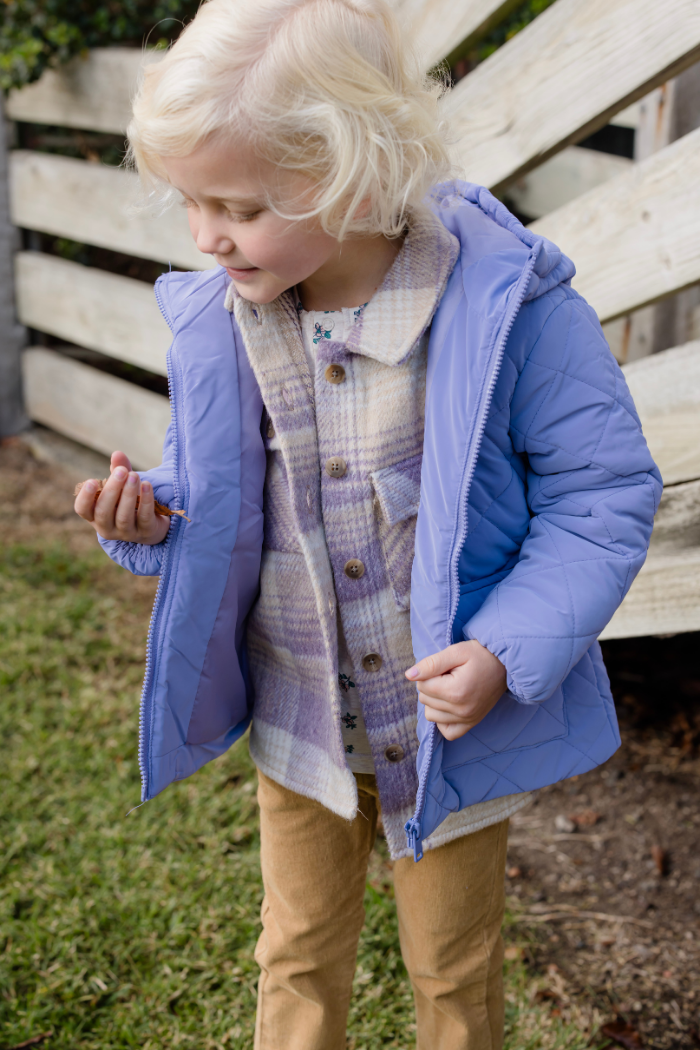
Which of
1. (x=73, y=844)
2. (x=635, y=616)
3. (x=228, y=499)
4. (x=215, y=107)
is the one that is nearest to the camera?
(x=215, y=107)

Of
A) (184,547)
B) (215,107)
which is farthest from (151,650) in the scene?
(215,107)

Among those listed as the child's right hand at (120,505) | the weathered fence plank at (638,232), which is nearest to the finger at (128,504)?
the child's right hand at (120,505)

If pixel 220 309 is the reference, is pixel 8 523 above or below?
below

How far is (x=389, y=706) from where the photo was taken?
1.44 metres

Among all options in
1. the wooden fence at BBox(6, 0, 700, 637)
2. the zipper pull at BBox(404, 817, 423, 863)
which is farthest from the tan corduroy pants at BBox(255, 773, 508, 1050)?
the wooden fence at BBox(6, 0, 700, 637)

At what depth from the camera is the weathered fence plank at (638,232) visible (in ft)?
6.40

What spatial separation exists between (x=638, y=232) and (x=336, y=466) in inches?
43.9

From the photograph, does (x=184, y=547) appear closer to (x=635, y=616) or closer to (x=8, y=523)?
(x=635, y=616)

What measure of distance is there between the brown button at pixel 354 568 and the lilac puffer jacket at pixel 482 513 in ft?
0.34

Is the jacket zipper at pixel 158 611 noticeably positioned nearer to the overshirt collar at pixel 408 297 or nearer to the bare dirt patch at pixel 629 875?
the overshirt collar at pixel 408 297

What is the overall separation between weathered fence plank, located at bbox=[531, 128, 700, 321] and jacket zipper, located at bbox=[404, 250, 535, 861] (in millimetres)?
885

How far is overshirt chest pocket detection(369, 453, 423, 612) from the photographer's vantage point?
1.34 meters

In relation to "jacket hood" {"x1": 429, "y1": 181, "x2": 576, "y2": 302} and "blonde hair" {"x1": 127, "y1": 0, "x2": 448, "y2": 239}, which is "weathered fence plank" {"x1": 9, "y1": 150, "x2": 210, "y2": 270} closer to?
"jacket hood" {"x1": 429, "y1": 181, "x2": 576, "y2": 302}

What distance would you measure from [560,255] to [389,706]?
718mm
